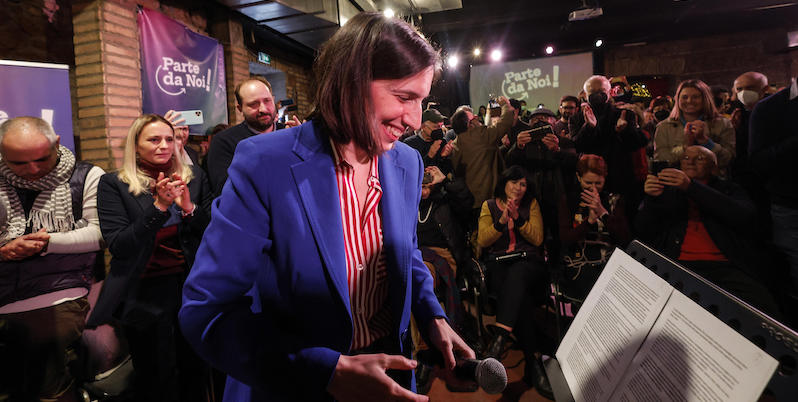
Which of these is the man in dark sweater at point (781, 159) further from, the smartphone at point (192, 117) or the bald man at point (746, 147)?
the smartphone at point (192, 117)

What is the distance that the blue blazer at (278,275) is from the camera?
81 cm

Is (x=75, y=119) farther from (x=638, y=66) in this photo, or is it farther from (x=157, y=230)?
(x=638, y=66)

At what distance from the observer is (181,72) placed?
16.3 ft

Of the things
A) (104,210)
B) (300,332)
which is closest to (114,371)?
(104,210)

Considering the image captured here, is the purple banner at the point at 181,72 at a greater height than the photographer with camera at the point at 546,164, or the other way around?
the purple banner at the point at 181,72

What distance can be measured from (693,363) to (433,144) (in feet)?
11.4

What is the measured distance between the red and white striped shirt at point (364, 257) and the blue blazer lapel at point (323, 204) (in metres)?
0.06

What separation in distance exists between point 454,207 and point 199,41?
4165 millimetres

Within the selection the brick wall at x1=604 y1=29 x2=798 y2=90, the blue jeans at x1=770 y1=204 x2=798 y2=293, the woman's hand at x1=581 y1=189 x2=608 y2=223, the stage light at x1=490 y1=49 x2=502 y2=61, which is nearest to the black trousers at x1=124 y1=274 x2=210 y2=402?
the woman's hand at x1=581 y1=189 x2=608 y2=223

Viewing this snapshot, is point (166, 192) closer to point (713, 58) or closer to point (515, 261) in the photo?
point (515, 261)

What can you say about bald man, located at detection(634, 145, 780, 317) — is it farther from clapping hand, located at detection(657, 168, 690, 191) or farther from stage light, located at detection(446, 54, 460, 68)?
stage light, located at detection(446, 54, 460, 68)

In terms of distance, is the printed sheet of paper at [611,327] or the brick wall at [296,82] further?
the brick wall at [296,82]

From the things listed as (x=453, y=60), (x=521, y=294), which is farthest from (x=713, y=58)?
(x=521, y=294)

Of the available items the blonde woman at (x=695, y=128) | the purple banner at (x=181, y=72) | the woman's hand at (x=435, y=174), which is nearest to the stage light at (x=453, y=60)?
the purple banner at (x=181, y=72)
